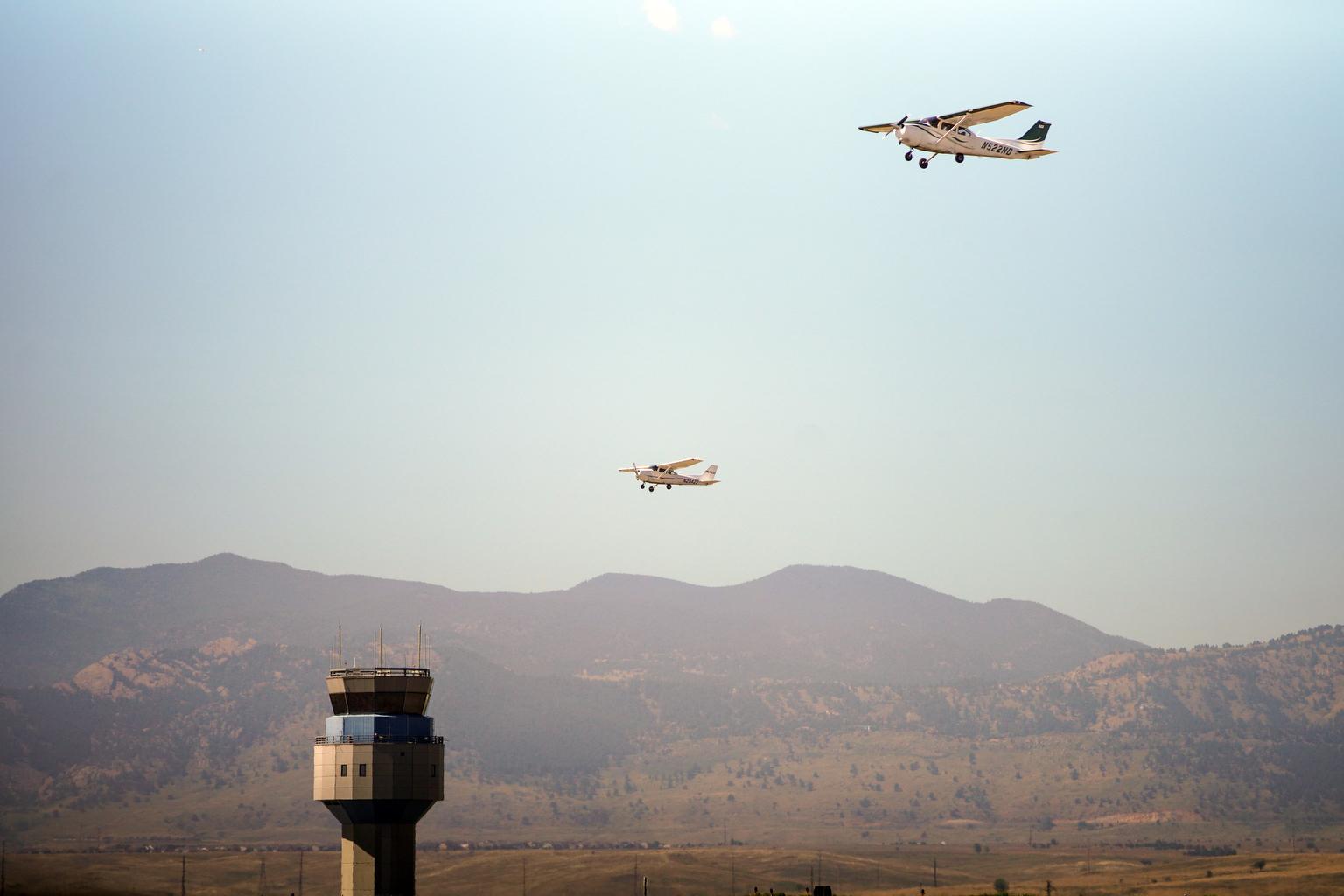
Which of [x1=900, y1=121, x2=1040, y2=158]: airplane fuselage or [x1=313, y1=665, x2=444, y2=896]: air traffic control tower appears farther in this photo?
[x1=313, y1=665, x2=444, y2=896]: air traffic control tower

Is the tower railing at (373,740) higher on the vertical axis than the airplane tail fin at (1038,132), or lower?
lower

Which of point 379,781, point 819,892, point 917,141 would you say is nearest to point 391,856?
point 379,781

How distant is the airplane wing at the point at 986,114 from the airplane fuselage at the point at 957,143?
1.14 meters

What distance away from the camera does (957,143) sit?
447 ft

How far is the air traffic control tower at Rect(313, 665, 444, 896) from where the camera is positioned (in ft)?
483

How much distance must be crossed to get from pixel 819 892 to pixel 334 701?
201 ft

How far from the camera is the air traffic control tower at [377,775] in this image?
147m

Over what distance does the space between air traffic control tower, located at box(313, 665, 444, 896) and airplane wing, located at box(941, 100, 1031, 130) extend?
200ft

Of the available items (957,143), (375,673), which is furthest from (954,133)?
(375,673)

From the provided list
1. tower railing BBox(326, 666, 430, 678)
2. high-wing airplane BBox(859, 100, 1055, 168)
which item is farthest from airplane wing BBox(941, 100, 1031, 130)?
tower railing BBox(326, 666, 430, 678)

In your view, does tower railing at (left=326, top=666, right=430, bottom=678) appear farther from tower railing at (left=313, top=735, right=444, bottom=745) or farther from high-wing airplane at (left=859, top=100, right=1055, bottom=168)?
high-wing airplane at (left=859, top=100, right=1055, bottom=168)

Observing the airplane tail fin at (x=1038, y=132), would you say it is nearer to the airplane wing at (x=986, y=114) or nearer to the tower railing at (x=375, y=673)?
the airplane wing at (x=986, y=114)

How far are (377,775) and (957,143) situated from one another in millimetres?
67513

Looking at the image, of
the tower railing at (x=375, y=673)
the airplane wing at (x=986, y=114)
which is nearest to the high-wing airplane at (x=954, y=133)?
the airplane wing at (x=986, y=114)
